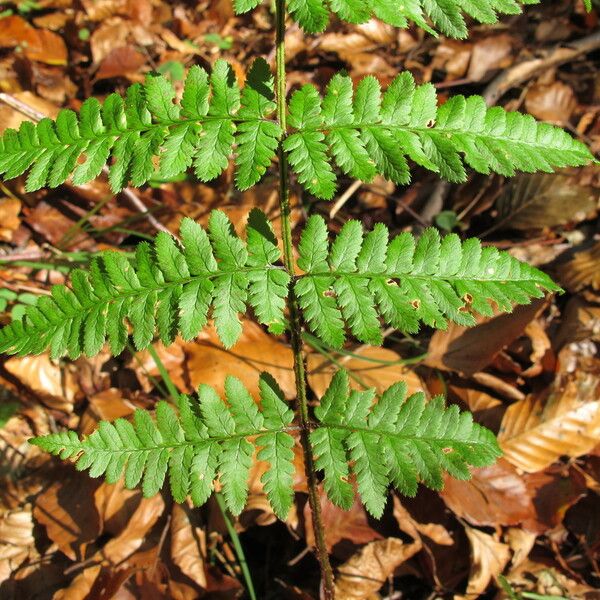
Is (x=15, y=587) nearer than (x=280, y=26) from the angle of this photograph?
No

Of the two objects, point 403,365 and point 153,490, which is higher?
point 153,490

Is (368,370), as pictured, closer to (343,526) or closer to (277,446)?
(343,526)

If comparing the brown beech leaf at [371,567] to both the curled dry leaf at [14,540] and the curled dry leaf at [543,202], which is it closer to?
the curled dry leaf at [14,540]

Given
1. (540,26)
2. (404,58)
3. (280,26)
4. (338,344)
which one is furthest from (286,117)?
(540,26)

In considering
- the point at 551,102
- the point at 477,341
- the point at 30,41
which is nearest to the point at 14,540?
the point at 477,341

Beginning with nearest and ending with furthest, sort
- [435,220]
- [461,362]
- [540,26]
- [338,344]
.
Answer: [338,344] < [461,362] < [435,220] < [540,26]

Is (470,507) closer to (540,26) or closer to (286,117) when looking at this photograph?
(286,117)

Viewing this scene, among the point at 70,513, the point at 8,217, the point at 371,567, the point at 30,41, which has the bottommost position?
the point at 70,513
